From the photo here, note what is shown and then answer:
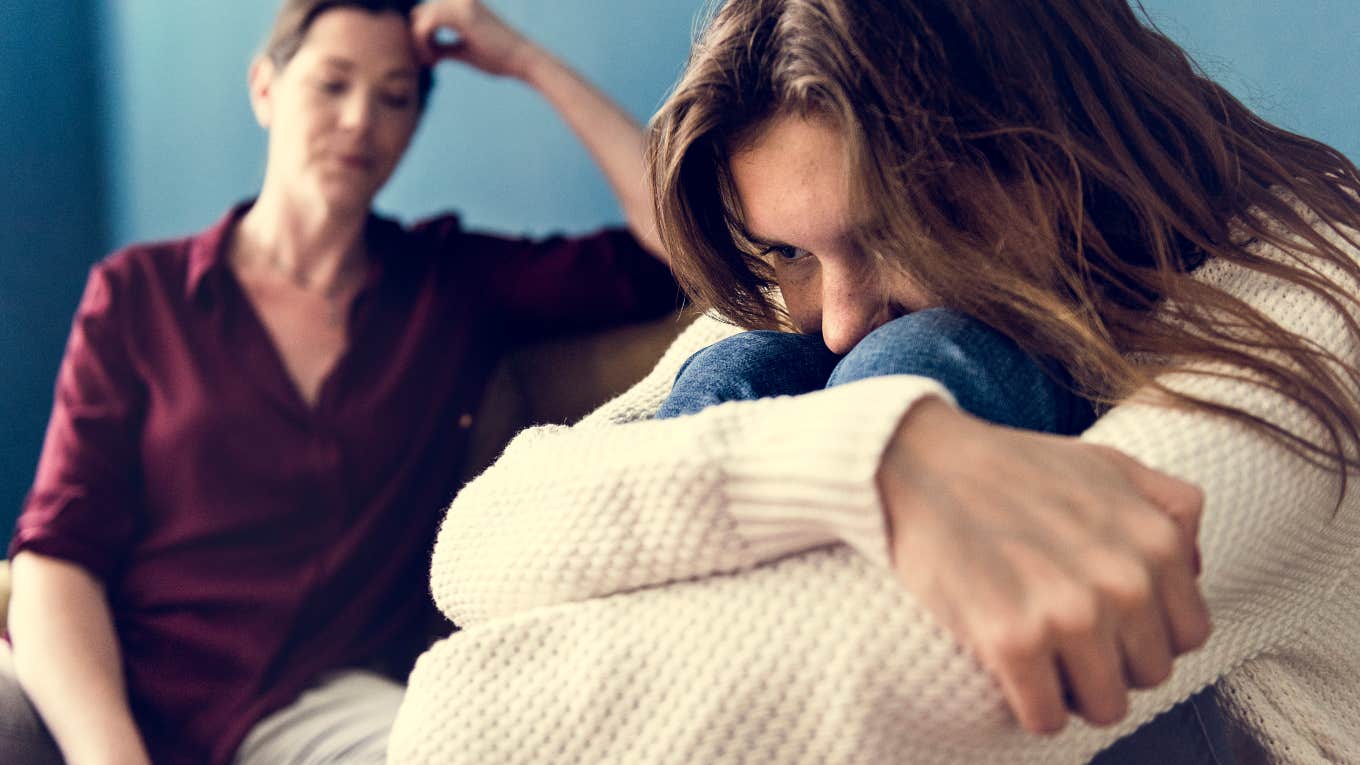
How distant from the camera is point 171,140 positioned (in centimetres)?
187

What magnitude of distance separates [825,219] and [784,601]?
0.79 feet

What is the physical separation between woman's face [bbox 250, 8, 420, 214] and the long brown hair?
2.71 ft

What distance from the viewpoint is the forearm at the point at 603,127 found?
51.0 inches

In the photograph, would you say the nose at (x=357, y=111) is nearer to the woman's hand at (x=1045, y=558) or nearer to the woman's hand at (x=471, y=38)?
the woman's hand at (x=471, y=38)

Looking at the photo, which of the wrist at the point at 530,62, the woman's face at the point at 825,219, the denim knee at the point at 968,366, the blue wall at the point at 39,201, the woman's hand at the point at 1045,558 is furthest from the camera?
the blue wall at the point at 39,201

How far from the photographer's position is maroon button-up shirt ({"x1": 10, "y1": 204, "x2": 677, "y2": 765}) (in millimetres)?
1106

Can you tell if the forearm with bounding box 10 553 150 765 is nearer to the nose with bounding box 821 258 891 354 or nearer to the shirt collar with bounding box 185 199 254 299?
the shirt collar with bounding box 185 199 254 299

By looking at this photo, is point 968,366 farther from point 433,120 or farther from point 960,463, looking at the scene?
point 433,120

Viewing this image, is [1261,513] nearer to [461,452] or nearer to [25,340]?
[461,452]

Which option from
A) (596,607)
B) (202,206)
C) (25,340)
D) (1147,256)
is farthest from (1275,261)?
(25,340)

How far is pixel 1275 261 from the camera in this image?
519 millimetres

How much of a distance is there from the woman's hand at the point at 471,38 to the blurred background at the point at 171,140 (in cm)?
18

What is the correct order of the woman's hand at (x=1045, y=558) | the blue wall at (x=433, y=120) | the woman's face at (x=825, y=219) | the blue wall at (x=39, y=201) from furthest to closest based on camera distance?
1. the blue wall at (x=39, y=201)
2. the blue wall at (x=433, y=120)
3. the woman's face at (x=825, y=219)
4. the woman's hand at (x=1045, y=558)

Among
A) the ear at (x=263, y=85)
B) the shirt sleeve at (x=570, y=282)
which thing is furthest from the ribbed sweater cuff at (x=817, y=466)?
the ear at (x=263, y=85)
